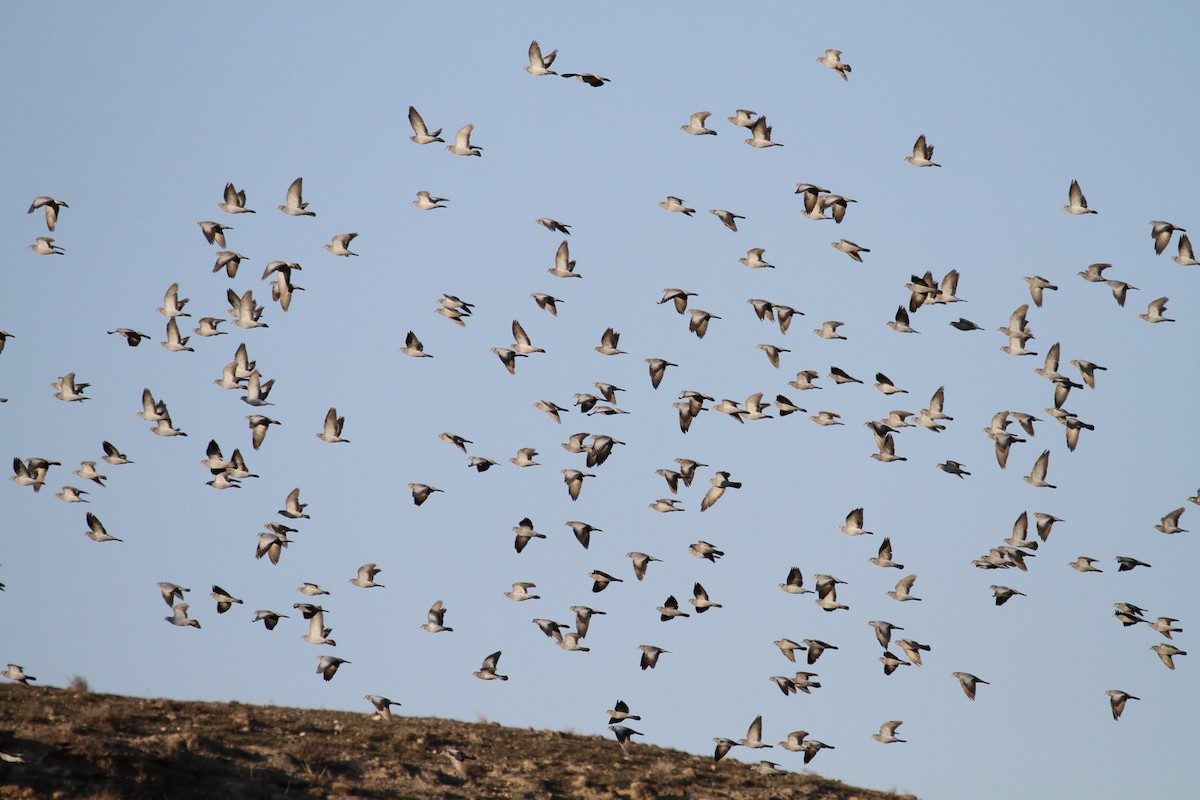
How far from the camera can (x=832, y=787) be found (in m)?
60.3

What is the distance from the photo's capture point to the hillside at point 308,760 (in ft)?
164

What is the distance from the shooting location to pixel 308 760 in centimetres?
5366

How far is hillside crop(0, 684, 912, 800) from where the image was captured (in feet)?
164

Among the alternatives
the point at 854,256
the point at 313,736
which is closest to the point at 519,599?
the point at 313,736

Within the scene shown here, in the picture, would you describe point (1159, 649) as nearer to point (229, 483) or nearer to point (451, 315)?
point (451, 315)

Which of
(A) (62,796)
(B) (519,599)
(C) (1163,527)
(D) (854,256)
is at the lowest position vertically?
(A) (62,796)

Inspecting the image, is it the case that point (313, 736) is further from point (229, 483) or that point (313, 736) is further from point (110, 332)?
point (110, 332)

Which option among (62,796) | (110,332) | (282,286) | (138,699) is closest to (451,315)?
(282,286)

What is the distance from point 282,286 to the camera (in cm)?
5975

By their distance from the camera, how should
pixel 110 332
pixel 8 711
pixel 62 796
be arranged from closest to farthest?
pixel 62 796
pixel 8 711
pixel 110 332

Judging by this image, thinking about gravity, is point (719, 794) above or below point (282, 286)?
below

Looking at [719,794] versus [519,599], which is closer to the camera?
[719,794]

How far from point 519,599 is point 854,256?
13893 mm

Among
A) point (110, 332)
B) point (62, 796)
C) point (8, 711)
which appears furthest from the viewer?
point (110, 332)
